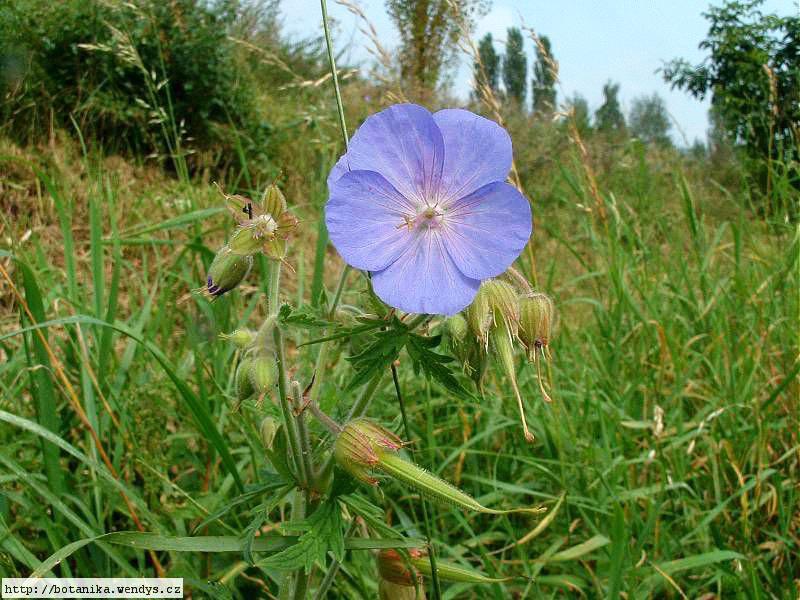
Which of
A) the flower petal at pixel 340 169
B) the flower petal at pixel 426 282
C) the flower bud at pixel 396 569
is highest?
the flower petal at pixel 340 169

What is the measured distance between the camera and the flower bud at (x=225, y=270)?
912 mm

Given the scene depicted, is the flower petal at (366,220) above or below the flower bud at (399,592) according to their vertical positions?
above

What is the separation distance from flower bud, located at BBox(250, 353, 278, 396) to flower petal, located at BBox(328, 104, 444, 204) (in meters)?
0.27

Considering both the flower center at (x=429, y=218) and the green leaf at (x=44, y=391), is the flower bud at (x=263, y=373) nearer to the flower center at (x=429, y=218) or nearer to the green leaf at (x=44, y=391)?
the flower center at (x=429, y=218)

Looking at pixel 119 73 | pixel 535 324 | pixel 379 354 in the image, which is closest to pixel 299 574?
pixel 379 354

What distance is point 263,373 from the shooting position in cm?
88

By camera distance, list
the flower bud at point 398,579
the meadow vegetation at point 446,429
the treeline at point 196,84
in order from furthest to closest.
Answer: the treeline at point 196,84, the meadow vegetation at point 446,429, the flower bud at point 398,579

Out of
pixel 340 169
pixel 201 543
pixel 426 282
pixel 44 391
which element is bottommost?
pixel 201 543

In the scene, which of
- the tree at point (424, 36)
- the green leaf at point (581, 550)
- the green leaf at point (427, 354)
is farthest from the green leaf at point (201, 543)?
the tree at point (424, 36)

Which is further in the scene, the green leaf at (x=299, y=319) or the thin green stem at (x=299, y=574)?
the thin green stem at (x=299, y=574)

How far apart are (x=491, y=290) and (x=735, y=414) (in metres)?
1.31

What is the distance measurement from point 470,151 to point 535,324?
0.25 m

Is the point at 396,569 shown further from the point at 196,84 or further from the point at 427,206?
the point at 196,84

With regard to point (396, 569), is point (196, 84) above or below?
above
